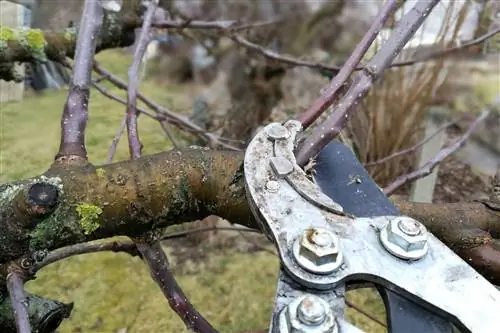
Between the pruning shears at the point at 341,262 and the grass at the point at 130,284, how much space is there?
75 cm

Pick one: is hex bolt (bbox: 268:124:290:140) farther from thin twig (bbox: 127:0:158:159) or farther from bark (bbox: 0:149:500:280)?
thin twig (bbox: 127:0:158:159)

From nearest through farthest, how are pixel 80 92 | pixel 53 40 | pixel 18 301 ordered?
pixel 18 301 → pixel 80 92 → pixel 53 40

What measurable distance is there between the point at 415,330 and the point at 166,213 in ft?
0.83

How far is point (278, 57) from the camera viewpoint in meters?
1.37

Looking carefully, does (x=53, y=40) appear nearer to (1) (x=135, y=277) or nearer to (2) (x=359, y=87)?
(1) (x=135, y=277)

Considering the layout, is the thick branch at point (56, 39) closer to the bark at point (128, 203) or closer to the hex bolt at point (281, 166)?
the bark at point (128, 203)

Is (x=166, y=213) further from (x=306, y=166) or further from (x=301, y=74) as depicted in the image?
(x=301, y=74)

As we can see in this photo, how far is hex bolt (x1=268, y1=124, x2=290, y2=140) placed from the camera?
0.58 m

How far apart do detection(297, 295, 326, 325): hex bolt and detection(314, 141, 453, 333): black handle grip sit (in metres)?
0.08

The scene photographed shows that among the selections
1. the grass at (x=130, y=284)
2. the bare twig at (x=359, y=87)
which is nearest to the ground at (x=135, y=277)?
the grass at (x=130, y=284)

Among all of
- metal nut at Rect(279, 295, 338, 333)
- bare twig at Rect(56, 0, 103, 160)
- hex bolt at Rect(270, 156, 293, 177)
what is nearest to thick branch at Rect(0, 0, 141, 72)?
bare twig at Rect(56, 0, 103, 160)

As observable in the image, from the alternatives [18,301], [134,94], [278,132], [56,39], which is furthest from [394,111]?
[18,301]

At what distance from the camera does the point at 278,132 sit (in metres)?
0.58

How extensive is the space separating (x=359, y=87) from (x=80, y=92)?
299mm
